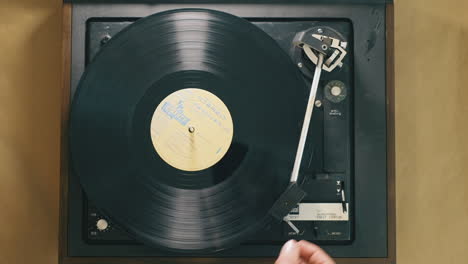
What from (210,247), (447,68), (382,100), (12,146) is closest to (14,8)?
(12,146)

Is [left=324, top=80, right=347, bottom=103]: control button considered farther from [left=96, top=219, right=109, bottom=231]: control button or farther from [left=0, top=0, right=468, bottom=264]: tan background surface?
[left=96, top=219, right=109, bottom=231]: control button

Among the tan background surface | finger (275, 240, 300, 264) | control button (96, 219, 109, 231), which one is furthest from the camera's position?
the tan background surface

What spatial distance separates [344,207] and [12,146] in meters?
0.68

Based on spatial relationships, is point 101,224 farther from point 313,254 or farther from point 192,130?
point 313,254

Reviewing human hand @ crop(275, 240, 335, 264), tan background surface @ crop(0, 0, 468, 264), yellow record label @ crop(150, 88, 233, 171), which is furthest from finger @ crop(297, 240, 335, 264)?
tan background surface @ crop(0, 0, 468, 264)

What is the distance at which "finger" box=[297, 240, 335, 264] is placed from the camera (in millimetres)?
744

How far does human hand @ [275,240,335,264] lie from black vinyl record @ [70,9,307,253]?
81 millimetres

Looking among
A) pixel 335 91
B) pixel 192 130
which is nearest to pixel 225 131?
pixel 192 130

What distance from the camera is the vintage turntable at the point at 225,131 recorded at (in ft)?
2.63

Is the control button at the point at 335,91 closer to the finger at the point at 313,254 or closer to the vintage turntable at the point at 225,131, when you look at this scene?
the vintage turntable at the point at 225,131

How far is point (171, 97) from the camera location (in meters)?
0.82

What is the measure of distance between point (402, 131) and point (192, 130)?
1.50 ft

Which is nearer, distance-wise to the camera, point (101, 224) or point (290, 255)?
point (290, 255)

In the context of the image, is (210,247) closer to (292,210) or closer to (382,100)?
(292,210)
